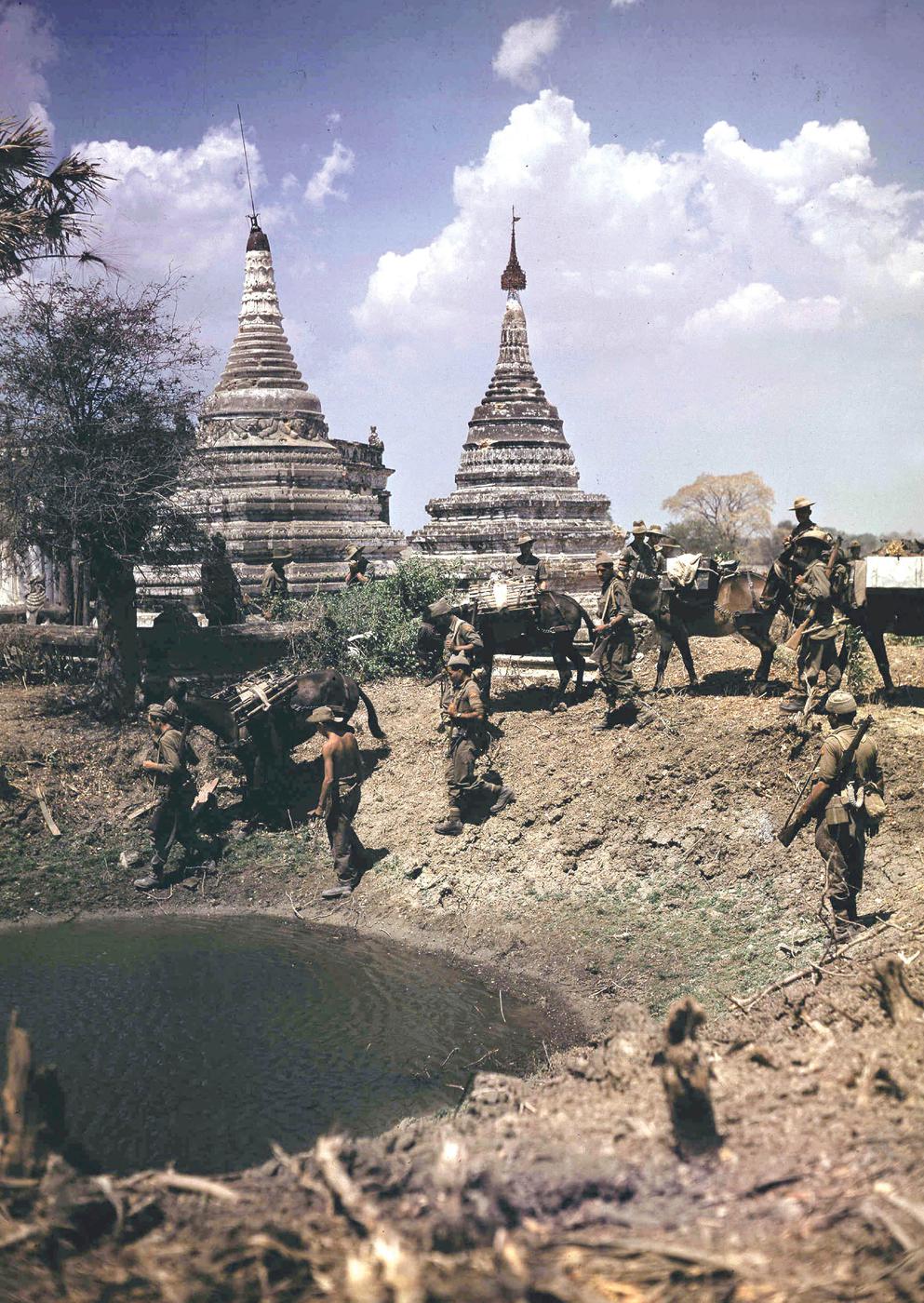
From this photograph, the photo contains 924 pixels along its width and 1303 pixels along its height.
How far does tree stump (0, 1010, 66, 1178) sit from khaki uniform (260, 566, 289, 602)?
14.6m

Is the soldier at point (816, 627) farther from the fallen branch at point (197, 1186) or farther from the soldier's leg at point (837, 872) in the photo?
the fallen branch at point (197, 1186)

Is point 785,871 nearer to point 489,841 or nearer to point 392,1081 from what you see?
point 489,841

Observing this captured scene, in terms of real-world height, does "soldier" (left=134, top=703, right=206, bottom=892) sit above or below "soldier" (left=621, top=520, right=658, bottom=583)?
below

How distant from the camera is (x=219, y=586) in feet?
60.0

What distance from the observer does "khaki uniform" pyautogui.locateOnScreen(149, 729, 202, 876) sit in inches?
511

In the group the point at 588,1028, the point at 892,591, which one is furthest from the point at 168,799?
the point at 892,591

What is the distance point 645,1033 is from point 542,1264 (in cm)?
263

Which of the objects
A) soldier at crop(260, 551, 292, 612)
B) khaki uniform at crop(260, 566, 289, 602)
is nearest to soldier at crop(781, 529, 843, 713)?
soldier at crop(260, 551, 292, 612)

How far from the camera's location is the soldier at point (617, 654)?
14109mm

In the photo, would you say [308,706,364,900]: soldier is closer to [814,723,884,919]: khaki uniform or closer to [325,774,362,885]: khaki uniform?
[325,774,362,885]: khaki uniform

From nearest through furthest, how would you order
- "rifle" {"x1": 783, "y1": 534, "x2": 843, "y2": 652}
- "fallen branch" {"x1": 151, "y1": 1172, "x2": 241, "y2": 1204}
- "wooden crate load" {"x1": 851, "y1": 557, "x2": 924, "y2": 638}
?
1. "fallen branch" {"x1": 151, "y1": 1172, "x2": 241, "y2": 1204}
2. "rifle" {"x1": 783, "y1": 534, "x2": 843, "y2": 652}
3. "wooden crate load" {"x1": 851, "y1": 557, "x2": 924, "y2": 638}

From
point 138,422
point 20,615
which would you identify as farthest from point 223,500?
point 138,422

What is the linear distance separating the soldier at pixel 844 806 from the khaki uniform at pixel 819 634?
3.59 meters

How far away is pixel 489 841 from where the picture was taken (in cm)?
1278
